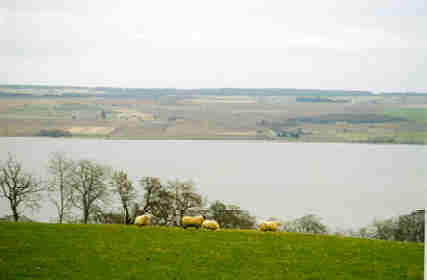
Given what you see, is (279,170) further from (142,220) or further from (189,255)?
(189,255)

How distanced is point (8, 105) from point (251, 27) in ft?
177

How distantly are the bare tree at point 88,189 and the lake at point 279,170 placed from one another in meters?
4.54

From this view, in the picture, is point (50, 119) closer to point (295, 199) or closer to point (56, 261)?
point (295, 199)

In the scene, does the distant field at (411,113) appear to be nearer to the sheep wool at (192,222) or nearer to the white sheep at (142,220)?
the sheep wool at (192,222)

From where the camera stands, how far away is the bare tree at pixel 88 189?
2297 cm

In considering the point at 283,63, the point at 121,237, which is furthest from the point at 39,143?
the point at 283,63

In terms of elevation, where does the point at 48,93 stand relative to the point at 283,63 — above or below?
below

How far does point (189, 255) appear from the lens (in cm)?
825

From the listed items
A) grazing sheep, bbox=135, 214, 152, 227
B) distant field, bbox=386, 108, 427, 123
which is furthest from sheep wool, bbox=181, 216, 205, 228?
distant field, bbox=386, 108, 427, 123

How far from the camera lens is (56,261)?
24.9 feet

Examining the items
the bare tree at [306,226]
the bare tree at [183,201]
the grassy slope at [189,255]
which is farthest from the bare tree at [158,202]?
the grassy slope at [189,255]

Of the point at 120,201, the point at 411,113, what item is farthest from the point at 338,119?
the point at 120,201

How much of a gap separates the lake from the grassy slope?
19658 millimetres

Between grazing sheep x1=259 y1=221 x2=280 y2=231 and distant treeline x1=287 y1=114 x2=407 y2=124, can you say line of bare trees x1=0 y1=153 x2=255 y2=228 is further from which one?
distant treeline x1=287 y1=114 x2=407 y2=124
